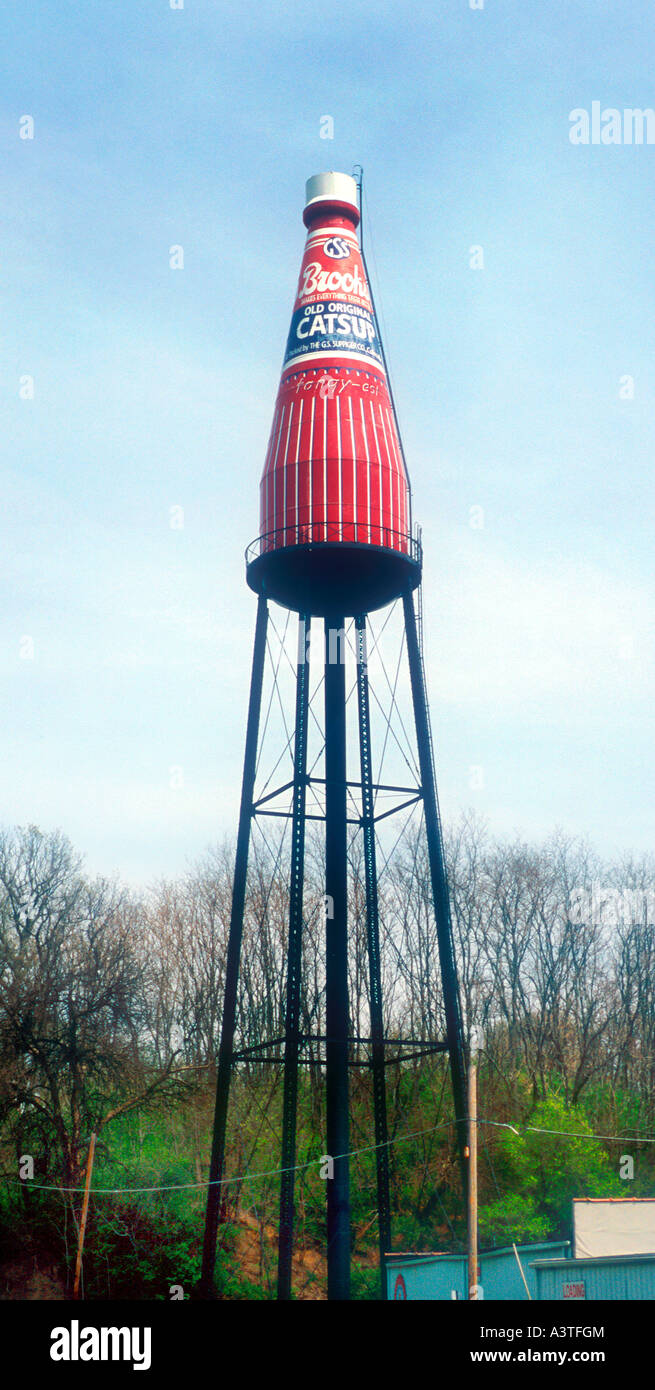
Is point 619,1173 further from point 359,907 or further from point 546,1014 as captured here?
point 359,907

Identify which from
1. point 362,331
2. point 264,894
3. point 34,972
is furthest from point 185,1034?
point 362,331

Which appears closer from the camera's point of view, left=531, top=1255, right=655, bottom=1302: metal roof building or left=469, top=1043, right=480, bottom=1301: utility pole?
left=469, top=1043, right=480, bottom=1301: utility pole

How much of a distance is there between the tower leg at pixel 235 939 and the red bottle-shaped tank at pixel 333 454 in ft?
4.61

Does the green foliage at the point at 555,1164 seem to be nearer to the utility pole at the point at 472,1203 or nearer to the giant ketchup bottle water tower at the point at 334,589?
the giant ketchup bottle water tower at the point at 334,589

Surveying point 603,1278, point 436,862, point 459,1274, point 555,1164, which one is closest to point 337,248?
point 436,862

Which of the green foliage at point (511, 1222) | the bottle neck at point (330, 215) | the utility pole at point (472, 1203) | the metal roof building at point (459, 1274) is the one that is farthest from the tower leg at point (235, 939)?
the green foliage at point (511, 1222)

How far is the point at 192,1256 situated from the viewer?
35.2 meters

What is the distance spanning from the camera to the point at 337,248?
2594cm

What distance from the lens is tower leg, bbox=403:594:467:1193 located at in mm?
23891

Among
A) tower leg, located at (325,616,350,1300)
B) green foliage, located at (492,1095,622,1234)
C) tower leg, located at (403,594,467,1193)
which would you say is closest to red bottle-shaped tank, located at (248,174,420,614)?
tower leg, located at (403,594,467,1193)

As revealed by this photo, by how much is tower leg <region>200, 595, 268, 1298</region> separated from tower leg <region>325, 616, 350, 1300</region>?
1.45m

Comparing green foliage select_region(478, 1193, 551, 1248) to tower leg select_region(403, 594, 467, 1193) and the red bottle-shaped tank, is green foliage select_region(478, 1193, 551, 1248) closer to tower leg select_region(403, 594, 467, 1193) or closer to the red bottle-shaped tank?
tower leg select_region(403, 594, 467, 1193)

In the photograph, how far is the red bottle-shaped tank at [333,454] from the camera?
965 inches

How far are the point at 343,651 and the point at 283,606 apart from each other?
1807mm
